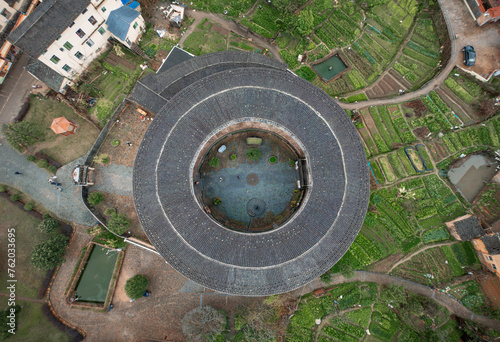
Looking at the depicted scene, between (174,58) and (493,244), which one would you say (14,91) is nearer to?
(174,58)

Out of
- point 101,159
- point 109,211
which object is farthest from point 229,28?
point 109,211

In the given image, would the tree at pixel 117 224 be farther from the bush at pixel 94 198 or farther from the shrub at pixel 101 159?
the shrub at pixel 101 159

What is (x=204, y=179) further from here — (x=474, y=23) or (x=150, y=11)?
(x=474, y=23)

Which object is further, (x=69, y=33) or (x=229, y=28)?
(x=229, y=28)

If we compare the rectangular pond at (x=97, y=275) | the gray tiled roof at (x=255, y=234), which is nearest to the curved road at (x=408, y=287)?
the gray tiled roof at (x=255, y=234)

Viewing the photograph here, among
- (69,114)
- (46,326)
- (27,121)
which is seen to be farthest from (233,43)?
(46,326)
